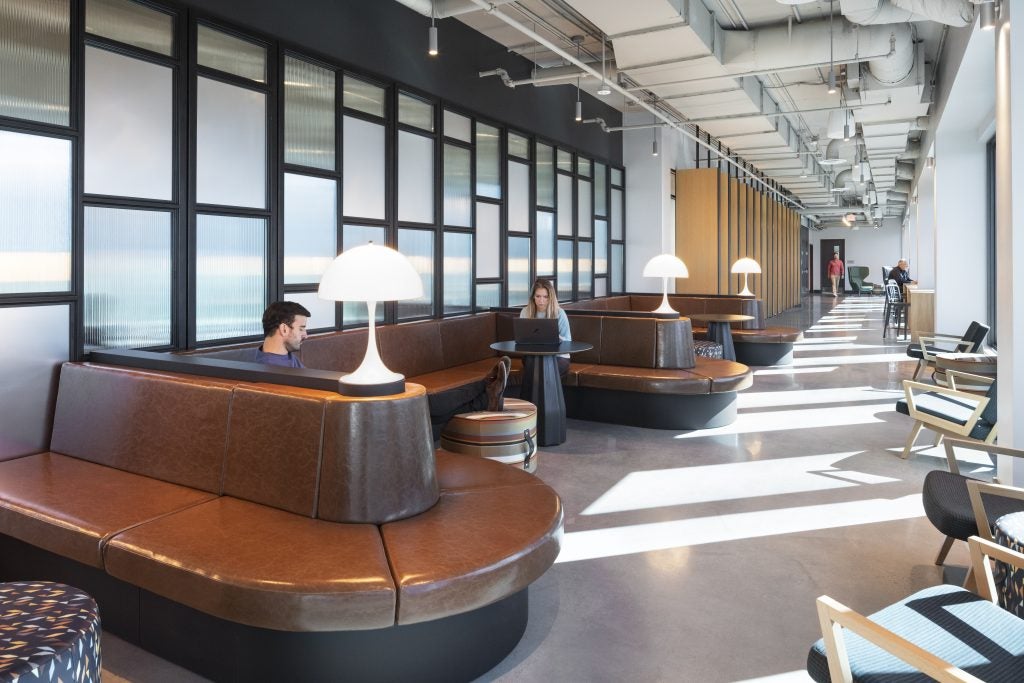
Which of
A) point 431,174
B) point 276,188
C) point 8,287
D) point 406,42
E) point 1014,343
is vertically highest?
point 406,42

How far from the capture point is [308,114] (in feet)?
19.2

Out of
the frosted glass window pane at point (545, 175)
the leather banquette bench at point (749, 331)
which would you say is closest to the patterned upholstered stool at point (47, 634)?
the frosted glass window pane at point (545, 175)

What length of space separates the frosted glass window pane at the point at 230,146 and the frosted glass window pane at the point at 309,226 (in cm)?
33

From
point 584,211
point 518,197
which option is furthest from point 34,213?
point 584,211

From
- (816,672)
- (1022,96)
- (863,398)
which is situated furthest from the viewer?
(863,398)

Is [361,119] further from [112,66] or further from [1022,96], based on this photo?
[1022,96]

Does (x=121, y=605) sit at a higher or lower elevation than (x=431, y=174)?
lower

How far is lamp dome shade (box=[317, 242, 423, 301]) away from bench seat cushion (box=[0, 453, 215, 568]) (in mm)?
1047

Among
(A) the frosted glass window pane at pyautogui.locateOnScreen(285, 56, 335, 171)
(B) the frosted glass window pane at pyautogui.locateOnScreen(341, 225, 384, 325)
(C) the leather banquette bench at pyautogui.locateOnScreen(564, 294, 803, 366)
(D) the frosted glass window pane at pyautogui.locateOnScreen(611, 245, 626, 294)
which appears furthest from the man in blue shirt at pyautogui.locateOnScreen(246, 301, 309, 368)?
(D) the frosted glass window pane at pyautogui.locateOnScreen(611, 245, 626, 294)

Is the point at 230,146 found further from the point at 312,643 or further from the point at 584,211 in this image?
the point at 584,211

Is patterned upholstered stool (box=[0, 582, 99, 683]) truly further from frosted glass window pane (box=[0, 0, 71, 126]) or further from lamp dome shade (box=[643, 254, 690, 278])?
lamp dome shade (box=[643, 254, 690, 278])

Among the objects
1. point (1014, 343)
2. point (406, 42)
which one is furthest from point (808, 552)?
point (406, 42)

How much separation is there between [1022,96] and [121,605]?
5319mm

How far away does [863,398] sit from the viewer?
805 centimetres
